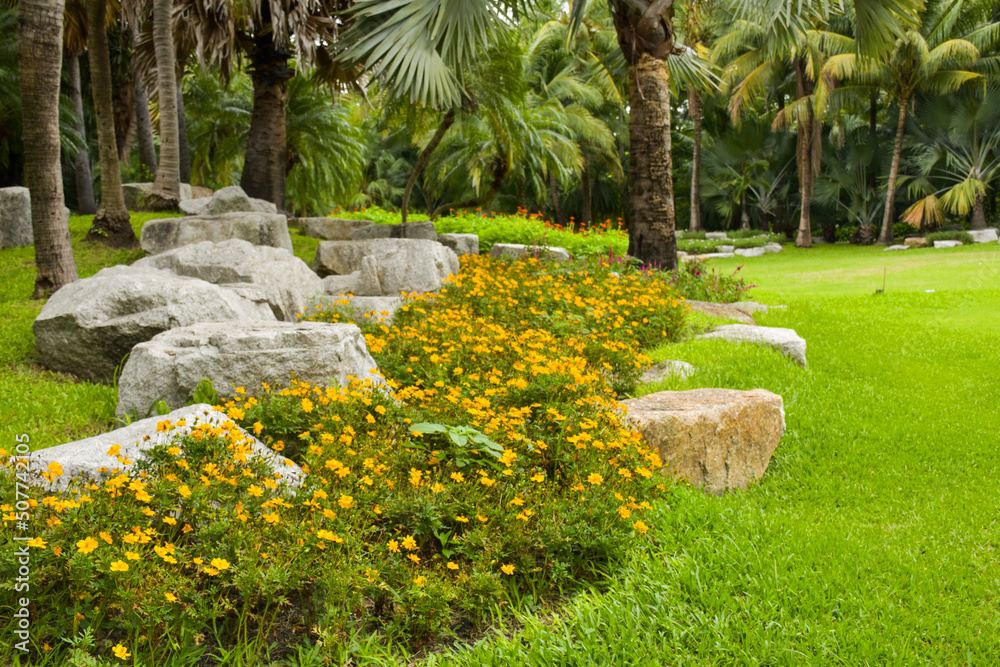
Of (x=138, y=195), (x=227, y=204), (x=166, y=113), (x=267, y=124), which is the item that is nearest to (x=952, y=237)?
(x=267, y=124)

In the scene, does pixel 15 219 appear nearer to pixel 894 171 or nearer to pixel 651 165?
pixel 651 165

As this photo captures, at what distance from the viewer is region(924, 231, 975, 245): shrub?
22.1m

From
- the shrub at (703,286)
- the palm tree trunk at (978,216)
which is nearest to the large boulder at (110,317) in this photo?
the shrub at (703,286)

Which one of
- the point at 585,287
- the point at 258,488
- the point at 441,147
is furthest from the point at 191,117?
the point at 258,488

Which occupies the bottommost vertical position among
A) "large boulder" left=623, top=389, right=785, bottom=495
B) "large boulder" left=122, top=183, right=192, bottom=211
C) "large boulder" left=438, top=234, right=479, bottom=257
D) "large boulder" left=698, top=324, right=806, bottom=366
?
"large boulder" left=623, top=389, right=785, bottom=495

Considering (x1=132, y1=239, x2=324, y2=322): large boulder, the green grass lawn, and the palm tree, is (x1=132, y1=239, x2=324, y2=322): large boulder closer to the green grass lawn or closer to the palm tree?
the green grass lawn

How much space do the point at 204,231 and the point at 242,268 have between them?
7.89 ft

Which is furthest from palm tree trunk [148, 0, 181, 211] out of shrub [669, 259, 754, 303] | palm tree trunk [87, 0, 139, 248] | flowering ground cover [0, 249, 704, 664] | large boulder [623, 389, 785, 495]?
large boulder [623, 389, 785, 495]

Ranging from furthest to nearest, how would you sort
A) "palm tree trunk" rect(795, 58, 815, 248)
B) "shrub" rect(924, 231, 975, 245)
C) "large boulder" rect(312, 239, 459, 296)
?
1. "palm tree trunk" rect(795, 58, 815, 248)
2. "shrub" rect(924, 231, 975, 245)
3. "large boulder" rect(312, 239, 459, 296)

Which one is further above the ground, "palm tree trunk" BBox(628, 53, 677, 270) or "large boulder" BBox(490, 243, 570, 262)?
"palm tree trunk" BBox(628, 53, 677, 270)

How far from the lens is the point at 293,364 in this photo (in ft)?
13.1

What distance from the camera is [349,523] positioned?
280 centimetres

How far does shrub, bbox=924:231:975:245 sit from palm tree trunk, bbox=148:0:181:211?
22156 millimetres

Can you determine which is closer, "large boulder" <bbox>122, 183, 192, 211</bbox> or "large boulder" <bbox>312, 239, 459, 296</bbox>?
"large boulder" <bbox>312, 239, 459, 296</bbox>
